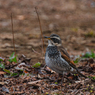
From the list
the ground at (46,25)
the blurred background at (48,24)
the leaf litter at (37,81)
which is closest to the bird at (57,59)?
the leaf litter at (37,81)

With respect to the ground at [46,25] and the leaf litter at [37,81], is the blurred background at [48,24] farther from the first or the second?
the leaf litter at [37,81]

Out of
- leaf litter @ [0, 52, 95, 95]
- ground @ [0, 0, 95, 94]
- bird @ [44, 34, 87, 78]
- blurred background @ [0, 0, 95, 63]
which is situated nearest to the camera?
leaf litter @ [0, 52, 95, 95]

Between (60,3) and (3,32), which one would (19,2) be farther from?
(3,32)

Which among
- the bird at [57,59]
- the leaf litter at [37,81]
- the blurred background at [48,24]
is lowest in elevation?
the leaf litter at [37,81]

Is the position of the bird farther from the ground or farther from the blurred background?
the blurred background

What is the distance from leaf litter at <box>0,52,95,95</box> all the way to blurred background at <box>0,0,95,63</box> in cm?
113

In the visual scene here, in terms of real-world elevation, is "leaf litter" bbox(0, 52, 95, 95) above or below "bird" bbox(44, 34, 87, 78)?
below

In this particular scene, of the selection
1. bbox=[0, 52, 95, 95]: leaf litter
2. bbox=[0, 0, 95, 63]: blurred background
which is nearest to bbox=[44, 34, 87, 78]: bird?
bbox=[0, 52, 95, 95]: leaf litter

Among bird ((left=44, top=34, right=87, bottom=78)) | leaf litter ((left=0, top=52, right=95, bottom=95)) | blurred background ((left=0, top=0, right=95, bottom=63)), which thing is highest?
blurred background ((left=0, top=0, right=95, bottom=63))

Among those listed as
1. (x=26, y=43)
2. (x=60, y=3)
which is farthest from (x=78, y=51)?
(x=60, y=3)

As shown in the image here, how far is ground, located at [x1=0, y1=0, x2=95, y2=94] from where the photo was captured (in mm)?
9320

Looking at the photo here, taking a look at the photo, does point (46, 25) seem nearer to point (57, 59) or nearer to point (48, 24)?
point (48, 24)

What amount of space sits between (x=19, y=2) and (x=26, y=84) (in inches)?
447

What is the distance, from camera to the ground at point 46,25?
30.6 ft
